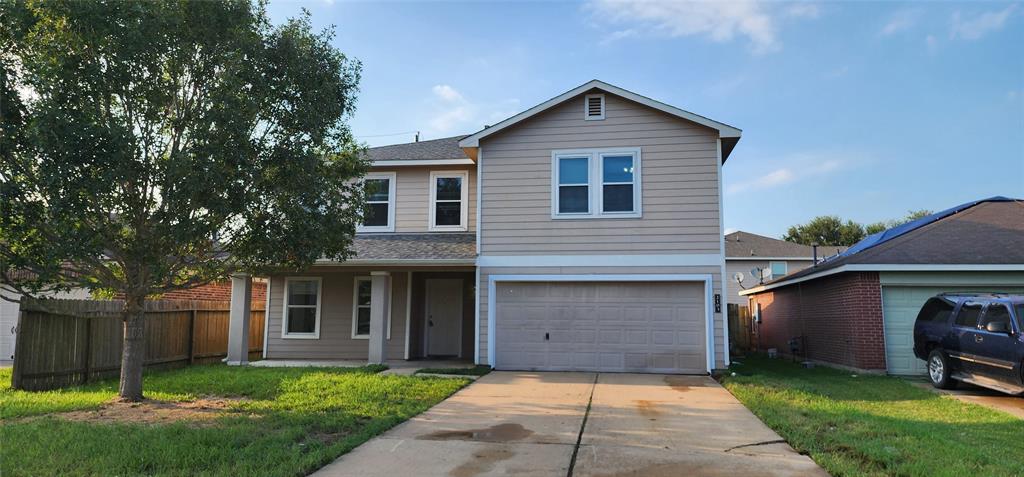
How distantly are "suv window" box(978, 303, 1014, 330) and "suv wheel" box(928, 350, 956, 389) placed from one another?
95cm

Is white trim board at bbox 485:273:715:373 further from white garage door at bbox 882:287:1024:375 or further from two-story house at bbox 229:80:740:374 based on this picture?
white garage door at bbox 882:287:1024:375

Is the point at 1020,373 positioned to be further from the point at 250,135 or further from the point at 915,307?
the point at 250,135

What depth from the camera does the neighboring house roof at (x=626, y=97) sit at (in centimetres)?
1226

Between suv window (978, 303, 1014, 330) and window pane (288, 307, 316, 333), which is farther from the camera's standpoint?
window pane (288, 307, 316, 333)

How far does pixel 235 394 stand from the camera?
9289mm

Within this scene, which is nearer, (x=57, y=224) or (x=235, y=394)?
(x=57, y=224)

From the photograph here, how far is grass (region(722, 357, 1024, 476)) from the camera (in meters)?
5.39

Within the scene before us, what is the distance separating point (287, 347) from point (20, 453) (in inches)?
374

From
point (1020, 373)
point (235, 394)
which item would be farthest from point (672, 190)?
point (235, 394)

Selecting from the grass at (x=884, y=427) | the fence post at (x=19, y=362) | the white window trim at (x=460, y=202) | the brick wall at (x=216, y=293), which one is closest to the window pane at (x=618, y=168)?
the white window trim at (x=460, y=202)

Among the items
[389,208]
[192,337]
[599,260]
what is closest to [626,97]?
[599,260]

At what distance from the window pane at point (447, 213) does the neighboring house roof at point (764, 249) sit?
1867cm

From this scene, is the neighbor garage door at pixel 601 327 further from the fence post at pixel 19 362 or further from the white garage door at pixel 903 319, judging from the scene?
the fence post at pixel 19 362

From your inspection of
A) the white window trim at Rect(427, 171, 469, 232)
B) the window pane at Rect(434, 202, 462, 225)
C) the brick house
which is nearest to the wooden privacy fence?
the white window trim at Rect(427, 171, 469, 232)
